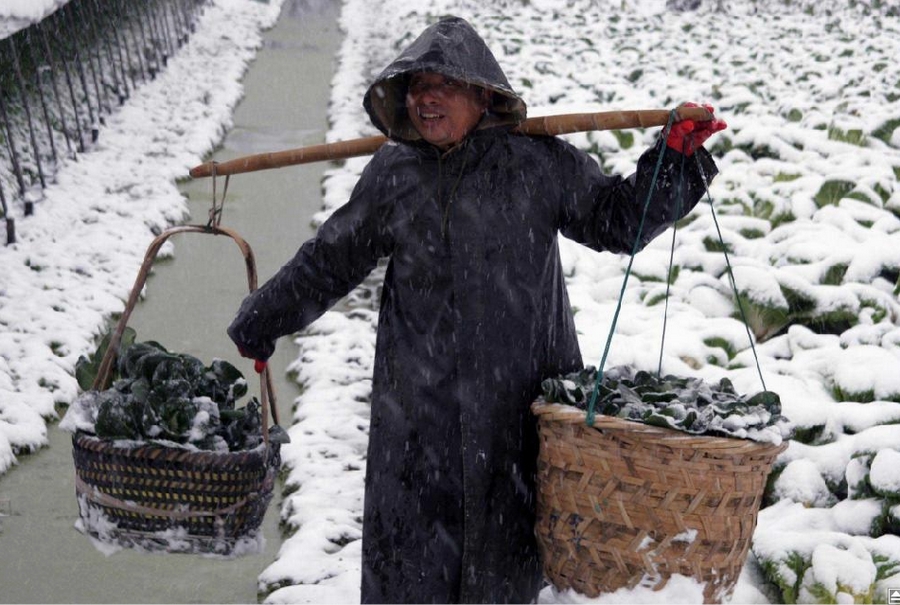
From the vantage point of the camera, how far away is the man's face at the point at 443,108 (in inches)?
97.3

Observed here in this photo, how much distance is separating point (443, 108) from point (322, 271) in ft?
1.58

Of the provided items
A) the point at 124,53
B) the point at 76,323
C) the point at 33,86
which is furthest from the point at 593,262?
the point at 124,53

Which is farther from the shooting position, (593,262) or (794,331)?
(593,262)

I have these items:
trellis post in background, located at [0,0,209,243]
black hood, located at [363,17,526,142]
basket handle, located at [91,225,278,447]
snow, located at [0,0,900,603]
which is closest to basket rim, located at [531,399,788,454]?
snow, located at [0,0,900,603]

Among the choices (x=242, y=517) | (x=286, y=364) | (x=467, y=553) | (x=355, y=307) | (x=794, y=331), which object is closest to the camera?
(x=467, y=553)

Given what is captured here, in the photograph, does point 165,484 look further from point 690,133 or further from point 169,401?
point 690,133

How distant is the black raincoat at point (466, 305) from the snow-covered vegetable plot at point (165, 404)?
0.43 meters

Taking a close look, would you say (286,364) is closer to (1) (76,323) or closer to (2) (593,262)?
(1) (76,323)

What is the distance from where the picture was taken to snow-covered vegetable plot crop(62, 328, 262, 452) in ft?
8.69

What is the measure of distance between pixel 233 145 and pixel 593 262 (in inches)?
161

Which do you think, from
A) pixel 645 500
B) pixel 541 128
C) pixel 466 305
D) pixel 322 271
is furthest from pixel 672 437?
pixel 322 271

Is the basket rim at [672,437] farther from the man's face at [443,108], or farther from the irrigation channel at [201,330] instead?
the irrigation channel at [201,330]

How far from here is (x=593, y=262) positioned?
597cm

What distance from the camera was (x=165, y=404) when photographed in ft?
8.87
